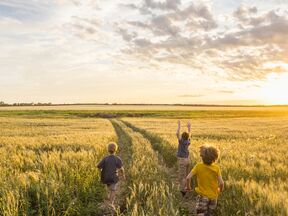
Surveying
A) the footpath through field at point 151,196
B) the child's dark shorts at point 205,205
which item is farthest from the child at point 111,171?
the child's dark shorts at point 205,205

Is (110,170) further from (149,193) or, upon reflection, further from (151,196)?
(151,196)

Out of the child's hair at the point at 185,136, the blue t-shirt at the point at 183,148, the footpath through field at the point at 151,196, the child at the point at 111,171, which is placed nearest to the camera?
the footpath through field at the point at 151,196

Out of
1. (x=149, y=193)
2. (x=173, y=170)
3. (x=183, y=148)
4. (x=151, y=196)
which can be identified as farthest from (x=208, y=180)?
(x=173, y=170)

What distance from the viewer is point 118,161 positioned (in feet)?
30.1

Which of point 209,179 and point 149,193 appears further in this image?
point 149,193

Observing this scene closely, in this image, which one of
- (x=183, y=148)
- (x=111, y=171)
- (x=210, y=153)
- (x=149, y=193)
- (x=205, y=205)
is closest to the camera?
(x=210, y=153)

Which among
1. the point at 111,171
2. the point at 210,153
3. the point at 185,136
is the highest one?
the point at 210,153

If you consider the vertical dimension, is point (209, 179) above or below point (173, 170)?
above

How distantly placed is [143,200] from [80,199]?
1981mm

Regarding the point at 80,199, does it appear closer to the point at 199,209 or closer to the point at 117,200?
the point at 117,200

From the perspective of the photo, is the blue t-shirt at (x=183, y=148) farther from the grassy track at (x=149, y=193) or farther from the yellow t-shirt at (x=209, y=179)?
the yellow t-shirt at (x=209, y=179)

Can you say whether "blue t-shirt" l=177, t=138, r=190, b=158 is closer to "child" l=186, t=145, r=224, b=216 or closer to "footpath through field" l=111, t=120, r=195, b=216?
"footpath through field" l=111, t=120, r=195, b=216

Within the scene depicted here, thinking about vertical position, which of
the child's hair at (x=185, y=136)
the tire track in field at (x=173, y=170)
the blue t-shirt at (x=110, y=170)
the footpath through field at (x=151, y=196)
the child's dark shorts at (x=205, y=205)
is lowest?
the tire track in field at (x=173, y=170)

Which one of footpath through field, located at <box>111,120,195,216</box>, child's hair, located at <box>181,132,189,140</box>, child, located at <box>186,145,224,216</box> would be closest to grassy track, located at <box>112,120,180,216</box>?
footpath through field, located at <box>111,120,195,216</box>
